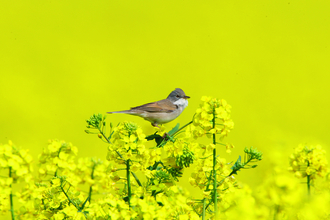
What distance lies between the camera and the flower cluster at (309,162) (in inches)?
47.5

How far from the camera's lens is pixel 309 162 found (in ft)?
→ 4.01

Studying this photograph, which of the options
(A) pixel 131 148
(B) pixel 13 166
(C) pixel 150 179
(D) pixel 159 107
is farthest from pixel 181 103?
(B) pixel 13 166

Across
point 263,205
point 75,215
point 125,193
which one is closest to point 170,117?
point 125,193

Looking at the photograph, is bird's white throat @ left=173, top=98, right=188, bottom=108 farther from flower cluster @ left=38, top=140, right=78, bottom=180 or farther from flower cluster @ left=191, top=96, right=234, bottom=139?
flower cluster @ left=38, top=140, right=78, bottom=180

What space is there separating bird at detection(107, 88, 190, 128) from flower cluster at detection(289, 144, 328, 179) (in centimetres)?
154

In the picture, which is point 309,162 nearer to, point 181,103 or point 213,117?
point 213,117

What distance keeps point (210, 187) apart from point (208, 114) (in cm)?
27

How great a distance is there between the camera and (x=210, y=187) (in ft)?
4.30

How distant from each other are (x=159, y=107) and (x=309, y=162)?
5.79ft

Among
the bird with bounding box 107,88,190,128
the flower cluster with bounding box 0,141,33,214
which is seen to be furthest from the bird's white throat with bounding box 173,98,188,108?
the flower cluster with bounding box 0,141,33,214

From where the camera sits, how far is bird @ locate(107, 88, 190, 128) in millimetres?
2775

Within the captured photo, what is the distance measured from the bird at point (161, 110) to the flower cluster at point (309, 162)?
5.07 ft

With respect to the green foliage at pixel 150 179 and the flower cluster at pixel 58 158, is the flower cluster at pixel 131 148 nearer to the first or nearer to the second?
the green foliage at pixel 150 179

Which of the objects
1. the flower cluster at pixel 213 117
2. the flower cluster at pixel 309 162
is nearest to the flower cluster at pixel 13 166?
the flower cluster at pixel 213 117
